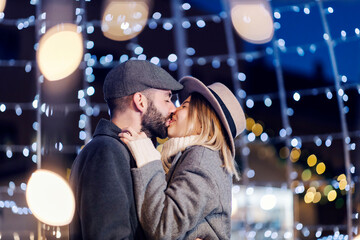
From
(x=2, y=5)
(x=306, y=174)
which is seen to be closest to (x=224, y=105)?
(x=2, y=5)

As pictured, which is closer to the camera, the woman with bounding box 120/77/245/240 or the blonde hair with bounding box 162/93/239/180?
the woman with bounding box 120/77/245/240

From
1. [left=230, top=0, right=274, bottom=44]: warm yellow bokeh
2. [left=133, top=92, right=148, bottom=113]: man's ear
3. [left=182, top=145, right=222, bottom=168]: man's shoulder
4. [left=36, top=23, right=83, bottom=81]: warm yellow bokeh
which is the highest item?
[left=230, top=0, right=274, bottom=44]: warm yellow bokeh

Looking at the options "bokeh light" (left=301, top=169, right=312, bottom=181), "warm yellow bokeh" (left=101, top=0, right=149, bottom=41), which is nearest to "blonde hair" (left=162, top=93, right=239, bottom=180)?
"warm yellow bokeh" (left=101, top=0, right=149, bottom=41)

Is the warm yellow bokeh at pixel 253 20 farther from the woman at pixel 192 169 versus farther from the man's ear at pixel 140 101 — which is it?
the man's ear at pixel 140 101

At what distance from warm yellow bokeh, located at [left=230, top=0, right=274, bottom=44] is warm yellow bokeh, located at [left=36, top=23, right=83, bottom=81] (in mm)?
1158

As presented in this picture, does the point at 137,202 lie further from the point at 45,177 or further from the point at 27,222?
the point at 27,222

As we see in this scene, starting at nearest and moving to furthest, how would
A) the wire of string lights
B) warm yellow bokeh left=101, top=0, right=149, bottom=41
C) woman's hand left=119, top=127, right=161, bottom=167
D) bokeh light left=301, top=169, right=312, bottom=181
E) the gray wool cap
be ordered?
woman's hand left=119, top=127, right=161, bottom=167
the gray wool cap
the wire of string lights
warm yellow bokeh left=101, top=0, right=149, bottom=41
bokeh light left=301, top=169, right=312, bottom=181

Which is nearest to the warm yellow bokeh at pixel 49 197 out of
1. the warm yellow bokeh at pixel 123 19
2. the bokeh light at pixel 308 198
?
the warm yellow bokeh at pixel 123 19

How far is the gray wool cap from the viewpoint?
1779 millimetres

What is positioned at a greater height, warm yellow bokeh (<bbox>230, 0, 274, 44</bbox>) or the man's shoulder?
warm yellow bokeh (<bbox>230, 0, 274, 44</bbox>)

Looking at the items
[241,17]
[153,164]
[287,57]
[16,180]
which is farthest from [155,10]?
[153,164]

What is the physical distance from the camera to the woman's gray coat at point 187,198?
155 centimetres

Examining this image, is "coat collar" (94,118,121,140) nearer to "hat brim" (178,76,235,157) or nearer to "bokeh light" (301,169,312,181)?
"hat brim" (178,76,235,157)

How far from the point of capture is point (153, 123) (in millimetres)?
1826
